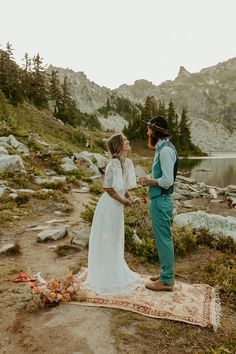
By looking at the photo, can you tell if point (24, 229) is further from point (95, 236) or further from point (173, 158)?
point (173, 158)

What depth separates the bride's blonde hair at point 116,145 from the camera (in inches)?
275

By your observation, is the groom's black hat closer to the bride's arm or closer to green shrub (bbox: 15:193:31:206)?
the bride's arm

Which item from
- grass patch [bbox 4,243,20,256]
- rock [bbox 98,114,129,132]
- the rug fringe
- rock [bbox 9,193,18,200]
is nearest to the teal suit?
the rug fringe

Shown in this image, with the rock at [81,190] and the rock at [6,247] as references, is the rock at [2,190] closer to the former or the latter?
the rock at [81,190]

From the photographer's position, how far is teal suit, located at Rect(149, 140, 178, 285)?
272 inches

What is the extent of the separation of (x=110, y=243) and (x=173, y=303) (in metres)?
1.55

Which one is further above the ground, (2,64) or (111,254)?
(2,64)

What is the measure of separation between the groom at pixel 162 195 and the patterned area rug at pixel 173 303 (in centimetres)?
28

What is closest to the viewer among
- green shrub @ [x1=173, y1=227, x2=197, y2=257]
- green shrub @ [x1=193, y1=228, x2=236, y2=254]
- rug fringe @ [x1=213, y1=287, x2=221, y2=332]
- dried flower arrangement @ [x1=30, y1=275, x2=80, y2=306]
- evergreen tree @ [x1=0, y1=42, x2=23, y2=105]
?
rug fringe @ [x1=213, y1=287, x2=221, y2=332]

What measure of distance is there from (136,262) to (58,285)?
8.96 ft

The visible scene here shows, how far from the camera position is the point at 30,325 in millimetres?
5762

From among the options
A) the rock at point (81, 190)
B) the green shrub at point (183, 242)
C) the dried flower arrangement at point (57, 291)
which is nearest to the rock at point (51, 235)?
the green shrub at point (183, 242)

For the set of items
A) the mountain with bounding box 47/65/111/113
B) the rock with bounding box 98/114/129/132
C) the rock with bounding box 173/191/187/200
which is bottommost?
the rock with bounding box 173/191/187/200

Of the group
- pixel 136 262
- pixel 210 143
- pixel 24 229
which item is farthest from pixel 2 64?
pixel 210 143
